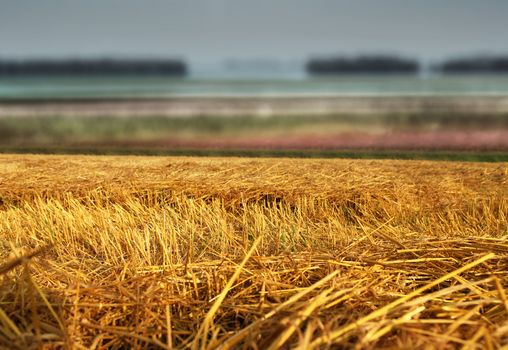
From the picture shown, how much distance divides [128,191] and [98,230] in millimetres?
1902

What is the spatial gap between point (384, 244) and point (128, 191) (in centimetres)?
291

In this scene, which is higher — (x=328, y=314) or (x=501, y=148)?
(x=328, y=314)

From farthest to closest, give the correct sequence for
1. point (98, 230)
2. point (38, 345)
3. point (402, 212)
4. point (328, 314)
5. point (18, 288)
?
point (402, 212)
point (98, 230)
point (18, 288)
point (328, 314)
point (38, 345)

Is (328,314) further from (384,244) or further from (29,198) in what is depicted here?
(29,198)

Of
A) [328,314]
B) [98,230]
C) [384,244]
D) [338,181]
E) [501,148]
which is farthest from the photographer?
[501,148]

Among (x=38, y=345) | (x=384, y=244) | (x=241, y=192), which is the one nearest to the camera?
(x=38, y=345)

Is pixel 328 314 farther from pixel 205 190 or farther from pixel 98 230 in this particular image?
pixel 205 190

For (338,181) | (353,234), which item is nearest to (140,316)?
(353,234)

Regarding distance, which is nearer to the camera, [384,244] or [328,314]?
[328,314]

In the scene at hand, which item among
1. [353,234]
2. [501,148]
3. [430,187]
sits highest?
[353,234]

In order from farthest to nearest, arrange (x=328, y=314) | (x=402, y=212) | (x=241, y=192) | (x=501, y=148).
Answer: (x=501, y=148), (x=241, y=192), (x=402, y=212), (x=328, y=314)

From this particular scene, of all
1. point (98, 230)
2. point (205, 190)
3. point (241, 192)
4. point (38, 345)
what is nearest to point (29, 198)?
point (205, 190)

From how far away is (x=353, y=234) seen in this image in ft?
8.84

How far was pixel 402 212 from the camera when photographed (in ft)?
13.1
